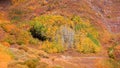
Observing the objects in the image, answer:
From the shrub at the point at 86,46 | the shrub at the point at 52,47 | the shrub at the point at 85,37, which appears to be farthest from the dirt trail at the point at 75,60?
the shrub at the point at 85,37

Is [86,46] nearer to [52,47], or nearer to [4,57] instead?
[52,47]

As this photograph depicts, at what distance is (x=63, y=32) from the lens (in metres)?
32.2

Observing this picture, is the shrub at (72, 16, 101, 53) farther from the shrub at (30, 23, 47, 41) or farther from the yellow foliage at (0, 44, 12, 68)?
the yellow foliage at (0, 44, 12, 68)

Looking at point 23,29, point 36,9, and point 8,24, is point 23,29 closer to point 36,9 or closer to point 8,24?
point 8,24

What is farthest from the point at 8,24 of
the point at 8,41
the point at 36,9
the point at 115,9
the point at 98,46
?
the point at 115,9

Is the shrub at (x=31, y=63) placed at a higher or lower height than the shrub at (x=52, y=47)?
higher

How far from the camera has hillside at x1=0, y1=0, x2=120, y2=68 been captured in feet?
88.6

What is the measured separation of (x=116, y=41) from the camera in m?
35.7

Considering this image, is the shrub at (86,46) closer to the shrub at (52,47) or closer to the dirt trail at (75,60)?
the dirt trail at (75,60)

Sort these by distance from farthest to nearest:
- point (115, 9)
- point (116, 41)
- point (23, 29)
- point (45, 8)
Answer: point (115, 9) < point (45, 8) < point (116, 41) < point (23, 29)

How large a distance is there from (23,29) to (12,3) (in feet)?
29.2

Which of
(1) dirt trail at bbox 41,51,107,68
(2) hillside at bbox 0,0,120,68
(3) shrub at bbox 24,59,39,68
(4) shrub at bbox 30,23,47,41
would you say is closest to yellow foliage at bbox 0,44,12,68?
(2) hillside at bbox 0,0,120,68

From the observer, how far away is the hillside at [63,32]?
27000mm

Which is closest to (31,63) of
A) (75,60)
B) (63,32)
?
(75,60)
